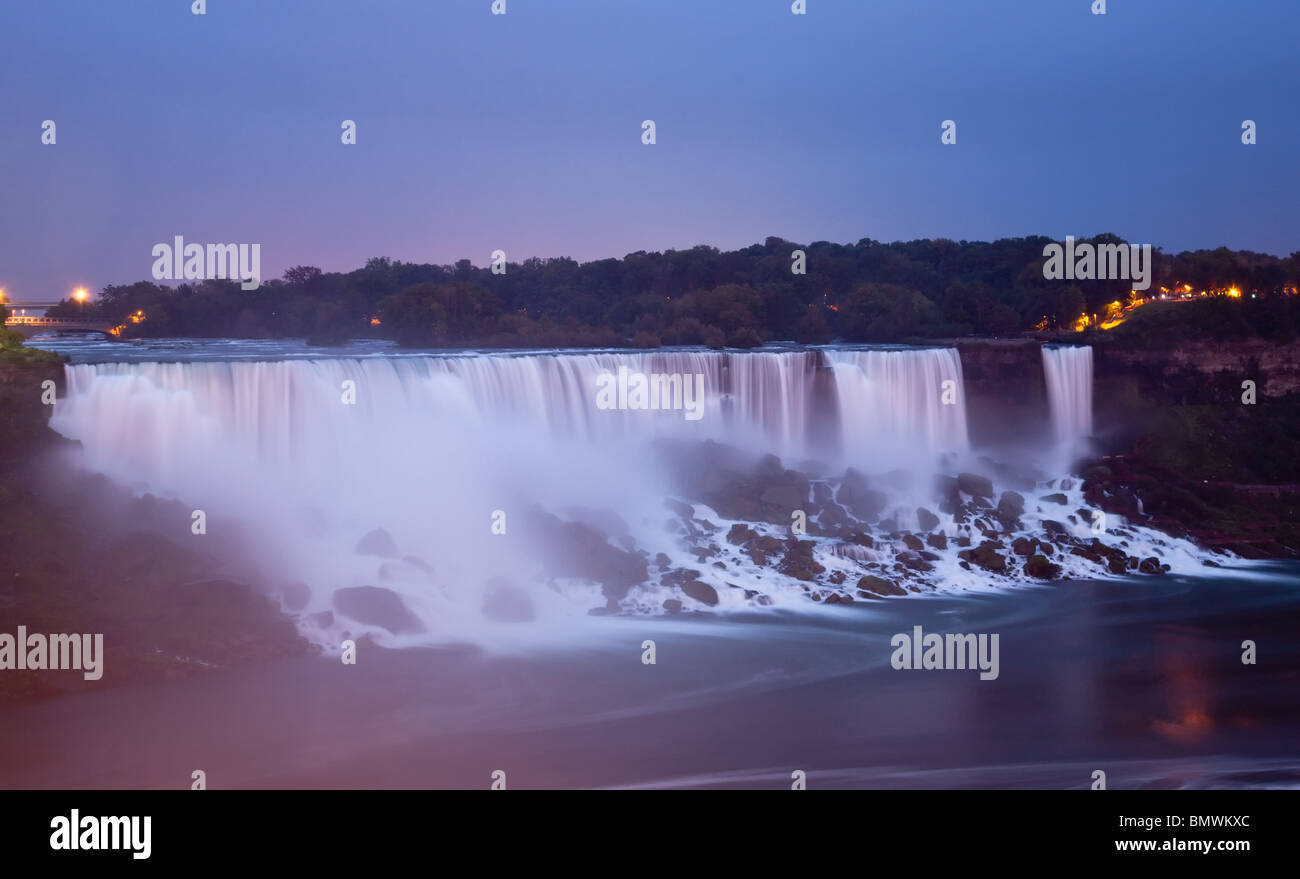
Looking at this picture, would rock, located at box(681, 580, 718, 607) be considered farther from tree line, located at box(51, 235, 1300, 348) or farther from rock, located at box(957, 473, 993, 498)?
tree line, located at box(51, 235, 1300, 348)

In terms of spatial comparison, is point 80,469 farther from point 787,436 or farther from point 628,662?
point 787,436

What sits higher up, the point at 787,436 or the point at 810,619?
the point at 787,436

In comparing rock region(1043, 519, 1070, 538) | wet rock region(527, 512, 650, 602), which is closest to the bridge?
wet rock region(527, 512, 650, 602)

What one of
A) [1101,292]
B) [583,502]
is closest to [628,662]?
[583,502]

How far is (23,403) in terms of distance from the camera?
758 inches

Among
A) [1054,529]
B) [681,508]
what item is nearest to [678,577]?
[681,508]

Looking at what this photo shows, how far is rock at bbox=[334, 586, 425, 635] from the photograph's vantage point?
17.5 meters

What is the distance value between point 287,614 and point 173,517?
3094mm

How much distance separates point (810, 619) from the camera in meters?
19.2

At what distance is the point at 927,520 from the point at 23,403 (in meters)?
17.9

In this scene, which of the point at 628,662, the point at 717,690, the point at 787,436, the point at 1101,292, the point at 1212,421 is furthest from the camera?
the point at 1101,292

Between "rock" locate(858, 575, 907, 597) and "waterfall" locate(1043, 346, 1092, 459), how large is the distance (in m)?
11.5
